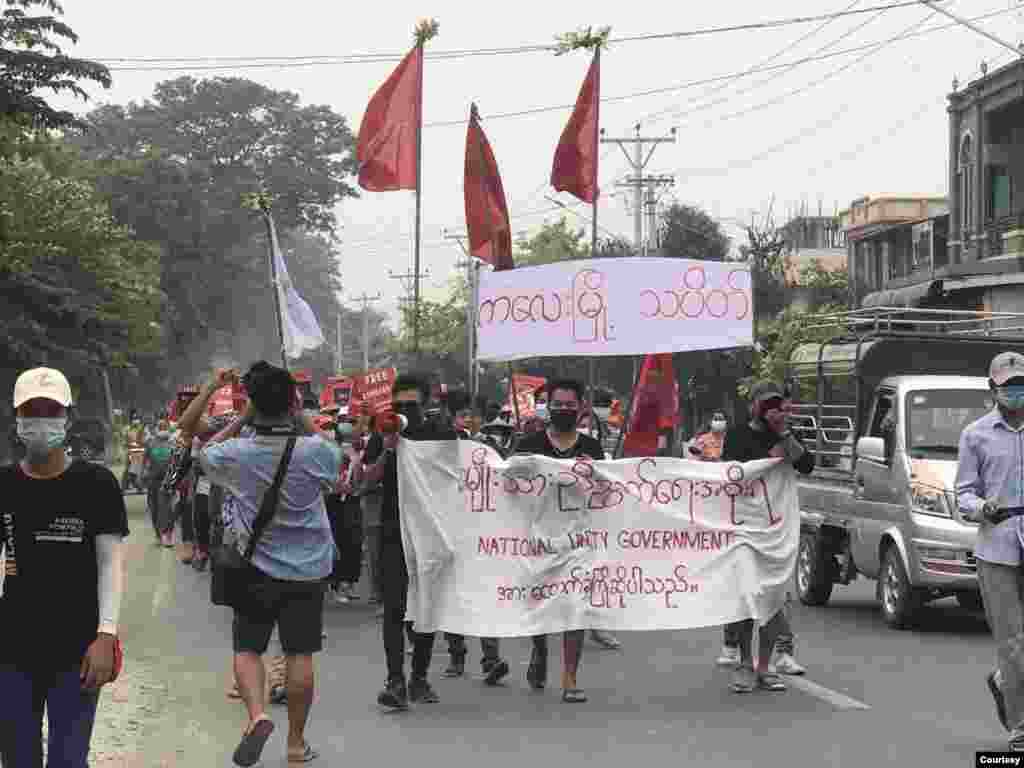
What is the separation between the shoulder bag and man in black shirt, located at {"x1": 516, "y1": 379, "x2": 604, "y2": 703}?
100 inches

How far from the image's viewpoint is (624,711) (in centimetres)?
984

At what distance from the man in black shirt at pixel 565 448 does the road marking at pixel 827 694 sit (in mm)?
1295

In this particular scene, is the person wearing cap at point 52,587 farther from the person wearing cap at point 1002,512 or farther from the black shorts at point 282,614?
the person wearing cap at point 1002,512

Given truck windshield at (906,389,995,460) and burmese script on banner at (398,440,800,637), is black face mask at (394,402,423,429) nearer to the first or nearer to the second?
burmese script on banner at (398,440,800,637)

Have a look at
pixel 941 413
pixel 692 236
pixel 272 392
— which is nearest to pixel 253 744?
pixel 272 392

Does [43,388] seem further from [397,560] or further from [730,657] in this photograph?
[730,657]

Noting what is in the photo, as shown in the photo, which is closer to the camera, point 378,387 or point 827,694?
point 827,694

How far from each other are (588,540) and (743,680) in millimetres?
1222

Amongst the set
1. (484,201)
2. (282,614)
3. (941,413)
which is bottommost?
(282,614)

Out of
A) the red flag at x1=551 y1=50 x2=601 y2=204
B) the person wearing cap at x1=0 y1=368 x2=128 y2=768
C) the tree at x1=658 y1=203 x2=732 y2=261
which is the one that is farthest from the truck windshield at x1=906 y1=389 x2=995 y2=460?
the tree at x1=658 y1=203 x2=732 y2=261

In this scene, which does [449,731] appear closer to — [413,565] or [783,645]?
[413,565]

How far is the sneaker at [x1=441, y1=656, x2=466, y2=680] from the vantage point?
37.8ft

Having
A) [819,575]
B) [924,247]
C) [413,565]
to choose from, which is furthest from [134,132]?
[413,565]

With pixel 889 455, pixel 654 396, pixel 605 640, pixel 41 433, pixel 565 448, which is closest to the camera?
pixel 41 433
